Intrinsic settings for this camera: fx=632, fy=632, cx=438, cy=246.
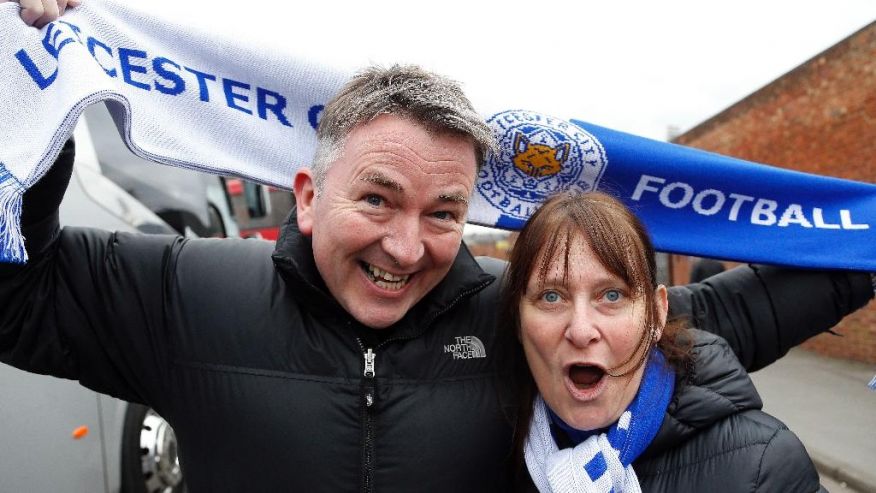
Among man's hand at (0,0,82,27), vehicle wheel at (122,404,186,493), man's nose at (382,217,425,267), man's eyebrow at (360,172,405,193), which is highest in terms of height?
man's hand at (0,0,82,27)

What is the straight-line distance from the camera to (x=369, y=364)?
1.71 meters

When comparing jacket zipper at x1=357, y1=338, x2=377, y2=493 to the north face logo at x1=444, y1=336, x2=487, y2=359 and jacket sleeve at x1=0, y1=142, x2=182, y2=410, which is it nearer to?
the north face logo at x1=444, y1=336, x2=487, y2=359

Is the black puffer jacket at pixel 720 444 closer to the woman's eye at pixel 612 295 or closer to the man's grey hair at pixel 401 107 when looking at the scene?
the woman's eye at pixel 612 295

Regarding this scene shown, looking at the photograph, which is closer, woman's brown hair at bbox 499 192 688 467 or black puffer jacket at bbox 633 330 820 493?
black puffer jacket at bbox 633 330 820 493

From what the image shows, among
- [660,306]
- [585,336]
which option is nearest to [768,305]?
[660,306]

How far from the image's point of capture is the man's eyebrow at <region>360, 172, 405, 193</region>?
1.67m

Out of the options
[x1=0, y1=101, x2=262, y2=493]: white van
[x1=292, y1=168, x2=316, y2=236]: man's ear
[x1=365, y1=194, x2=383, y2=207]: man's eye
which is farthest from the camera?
[x1=0, y1=101, x2=262, y2=493]: white van

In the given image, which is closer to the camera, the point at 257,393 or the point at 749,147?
the point at 257,393

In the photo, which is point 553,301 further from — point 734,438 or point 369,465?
point 369,465

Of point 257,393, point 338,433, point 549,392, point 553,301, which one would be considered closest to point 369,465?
point 338,433

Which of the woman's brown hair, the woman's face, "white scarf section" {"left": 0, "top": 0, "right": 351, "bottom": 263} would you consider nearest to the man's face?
the woman's brown hair

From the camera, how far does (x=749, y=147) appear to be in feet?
37.2

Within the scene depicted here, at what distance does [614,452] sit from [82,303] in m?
1.44

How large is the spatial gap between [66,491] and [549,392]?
257 cm
